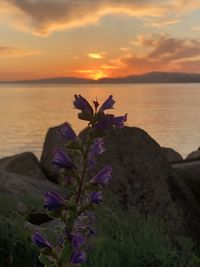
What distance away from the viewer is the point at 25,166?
1608cm

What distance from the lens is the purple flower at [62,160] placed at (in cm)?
195

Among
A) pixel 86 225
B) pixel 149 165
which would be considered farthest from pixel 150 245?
pixel 86 225

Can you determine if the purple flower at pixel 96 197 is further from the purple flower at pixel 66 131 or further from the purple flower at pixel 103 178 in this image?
the purple flower at pixel 66 131

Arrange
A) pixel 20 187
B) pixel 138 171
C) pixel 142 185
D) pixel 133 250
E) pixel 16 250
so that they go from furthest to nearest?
pixel 138 171
pixel 142 185
pixel 20 187
pixel 133 250
pixel 16 250

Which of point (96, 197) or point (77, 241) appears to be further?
point (96, 197)

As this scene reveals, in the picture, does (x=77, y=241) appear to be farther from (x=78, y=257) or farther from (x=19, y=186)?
(x=19, y=186)

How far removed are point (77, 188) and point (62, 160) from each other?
124 mm

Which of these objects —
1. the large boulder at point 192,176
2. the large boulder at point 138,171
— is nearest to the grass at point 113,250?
the large boulder at point 138,171

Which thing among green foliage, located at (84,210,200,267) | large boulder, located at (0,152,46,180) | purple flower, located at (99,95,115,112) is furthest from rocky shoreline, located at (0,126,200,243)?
purple flower, located at (99,95,115,112)

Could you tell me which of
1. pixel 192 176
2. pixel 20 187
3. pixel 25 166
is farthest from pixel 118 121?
pixel 25 166

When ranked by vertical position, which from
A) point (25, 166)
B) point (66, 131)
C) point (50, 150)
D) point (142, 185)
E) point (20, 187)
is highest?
point (66, 131)

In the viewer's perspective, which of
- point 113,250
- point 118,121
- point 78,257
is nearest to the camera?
point 78,257

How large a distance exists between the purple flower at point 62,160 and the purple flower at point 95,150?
0.08m

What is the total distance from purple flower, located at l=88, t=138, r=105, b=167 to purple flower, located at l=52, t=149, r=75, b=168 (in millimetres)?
84
